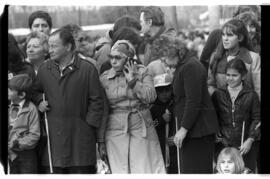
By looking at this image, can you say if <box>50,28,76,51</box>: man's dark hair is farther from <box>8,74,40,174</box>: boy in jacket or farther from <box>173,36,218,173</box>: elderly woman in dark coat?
<box>173,36,218,173</box>: elderly woman in dark coat

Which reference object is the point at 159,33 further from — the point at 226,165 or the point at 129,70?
the point at 226,165

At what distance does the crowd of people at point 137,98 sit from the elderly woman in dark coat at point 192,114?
0.03ft

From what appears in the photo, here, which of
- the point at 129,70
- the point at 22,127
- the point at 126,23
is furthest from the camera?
the point at 126,23

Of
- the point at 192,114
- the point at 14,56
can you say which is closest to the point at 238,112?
the point at 192,114

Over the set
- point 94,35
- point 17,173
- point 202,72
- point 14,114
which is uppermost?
point 94,35

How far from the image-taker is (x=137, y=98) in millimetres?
5527

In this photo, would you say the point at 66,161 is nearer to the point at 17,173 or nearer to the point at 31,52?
the point at 17,173

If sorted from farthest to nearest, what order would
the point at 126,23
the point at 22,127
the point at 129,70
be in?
the point at 126,23 < the point at 22,127 < the point at 129,70

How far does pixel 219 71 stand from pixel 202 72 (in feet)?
0.74

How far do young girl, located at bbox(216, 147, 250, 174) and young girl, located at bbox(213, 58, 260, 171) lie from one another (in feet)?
0.17

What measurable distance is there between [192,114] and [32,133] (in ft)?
5.49

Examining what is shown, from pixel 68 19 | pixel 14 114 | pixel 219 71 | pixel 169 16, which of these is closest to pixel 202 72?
pixel 219 71

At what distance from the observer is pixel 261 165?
570cm

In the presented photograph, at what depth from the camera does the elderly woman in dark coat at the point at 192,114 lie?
217 inches
